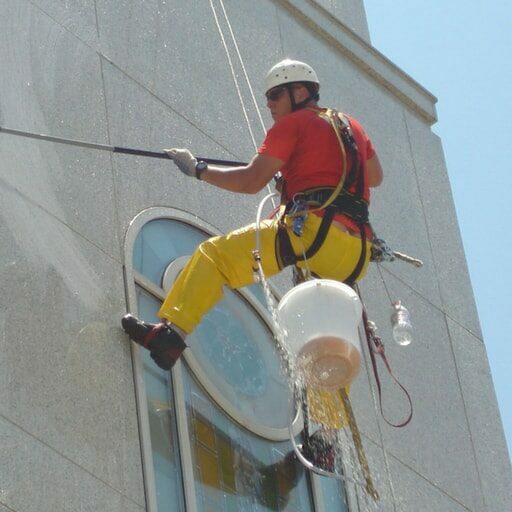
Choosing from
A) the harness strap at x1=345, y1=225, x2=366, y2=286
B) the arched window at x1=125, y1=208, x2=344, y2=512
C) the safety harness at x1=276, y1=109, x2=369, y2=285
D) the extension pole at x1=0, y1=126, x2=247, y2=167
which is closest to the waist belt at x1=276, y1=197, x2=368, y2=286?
the safety harness at x1=276, y1=109, x2=369, y2=285

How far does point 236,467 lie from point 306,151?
153 centimetres

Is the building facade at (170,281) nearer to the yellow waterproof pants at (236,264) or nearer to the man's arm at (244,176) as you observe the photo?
the yellow waterproof pants at (236,264)

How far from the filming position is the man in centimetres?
843

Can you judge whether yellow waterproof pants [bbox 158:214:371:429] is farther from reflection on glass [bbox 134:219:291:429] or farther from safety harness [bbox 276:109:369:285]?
reflection on glass [bbox 134:219:291:429]

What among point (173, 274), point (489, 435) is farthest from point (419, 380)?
point (173, 274)

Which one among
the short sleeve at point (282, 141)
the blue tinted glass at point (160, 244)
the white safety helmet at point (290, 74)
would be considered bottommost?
the blue tinted glass at point (160, 244)

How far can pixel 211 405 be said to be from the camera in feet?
28.7

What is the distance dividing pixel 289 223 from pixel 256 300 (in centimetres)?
115

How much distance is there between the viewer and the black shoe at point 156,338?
8.24 metres

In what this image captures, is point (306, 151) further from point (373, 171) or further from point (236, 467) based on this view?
point (236, 467)

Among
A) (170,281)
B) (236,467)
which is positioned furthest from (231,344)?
(236,467)

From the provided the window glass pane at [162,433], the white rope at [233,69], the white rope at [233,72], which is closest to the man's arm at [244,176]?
the window glass pane at [162,433]

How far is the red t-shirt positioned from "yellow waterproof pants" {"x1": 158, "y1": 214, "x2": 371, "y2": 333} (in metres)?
0.15

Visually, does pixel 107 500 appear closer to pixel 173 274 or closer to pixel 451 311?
pixel 173 274
